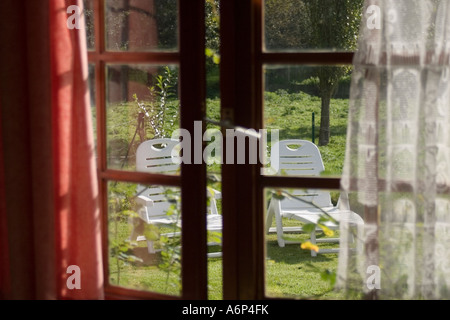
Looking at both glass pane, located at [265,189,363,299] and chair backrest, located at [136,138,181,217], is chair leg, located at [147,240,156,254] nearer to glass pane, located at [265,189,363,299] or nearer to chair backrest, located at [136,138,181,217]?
chair backrest, located at [136,138,181,217]

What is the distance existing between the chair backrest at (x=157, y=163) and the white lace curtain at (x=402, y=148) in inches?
26.7

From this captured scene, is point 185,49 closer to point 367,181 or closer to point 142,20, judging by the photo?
point 142,20

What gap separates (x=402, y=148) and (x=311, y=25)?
21.9 inches

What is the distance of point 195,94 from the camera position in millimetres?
2482

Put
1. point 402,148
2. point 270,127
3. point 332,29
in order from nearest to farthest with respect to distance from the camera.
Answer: point 402,148 < point 332,29 < point 270,127

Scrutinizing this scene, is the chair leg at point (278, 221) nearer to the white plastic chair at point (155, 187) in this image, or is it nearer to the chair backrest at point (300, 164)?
the chair backrest at point (300, 164)

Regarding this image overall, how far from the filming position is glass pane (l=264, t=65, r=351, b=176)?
2.50 m

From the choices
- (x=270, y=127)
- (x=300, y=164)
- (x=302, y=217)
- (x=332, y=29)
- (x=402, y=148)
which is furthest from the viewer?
(x=300, y=164)

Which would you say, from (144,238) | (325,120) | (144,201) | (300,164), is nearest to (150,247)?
(144,238)

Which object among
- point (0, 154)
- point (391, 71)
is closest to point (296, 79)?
point (391, 71)

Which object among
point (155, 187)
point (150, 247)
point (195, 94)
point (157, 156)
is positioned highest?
point (195, 94)

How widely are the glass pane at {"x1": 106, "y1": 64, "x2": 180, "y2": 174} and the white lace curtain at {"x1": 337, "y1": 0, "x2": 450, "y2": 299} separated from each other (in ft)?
2.31

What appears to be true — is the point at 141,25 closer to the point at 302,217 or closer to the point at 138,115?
the point at 138,115

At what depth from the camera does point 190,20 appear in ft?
8.09
